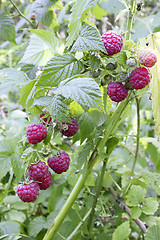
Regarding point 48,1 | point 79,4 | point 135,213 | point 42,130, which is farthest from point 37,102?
point 48,1

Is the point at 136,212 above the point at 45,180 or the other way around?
the other way around

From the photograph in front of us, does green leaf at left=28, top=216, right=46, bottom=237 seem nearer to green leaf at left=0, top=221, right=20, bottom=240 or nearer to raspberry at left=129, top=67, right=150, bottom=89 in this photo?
green leaf at left=0, top=221, right=20, bottom=240

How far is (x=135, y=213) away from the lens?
2.57ft

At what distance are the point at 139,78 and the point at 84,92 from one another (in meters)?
0.12

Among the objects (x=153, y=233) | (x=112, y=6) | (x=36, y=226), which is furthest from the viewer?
(x=112, y=6)

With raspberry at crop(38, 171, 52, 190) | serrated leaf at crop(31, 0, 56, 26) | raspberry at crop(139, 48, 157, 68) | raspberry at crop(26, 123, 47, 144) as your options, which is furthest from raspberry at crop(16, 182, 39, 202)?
serrated leaf at crop(31, 0, 56, 26)

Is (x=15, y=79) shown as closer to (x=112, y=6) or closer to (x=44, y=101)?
(x=44, y=101)

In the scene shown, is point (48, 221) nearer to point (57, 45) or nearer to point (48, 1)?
point (57, 45)

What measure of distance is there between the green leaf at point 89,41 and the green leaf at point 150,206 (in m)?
0.53

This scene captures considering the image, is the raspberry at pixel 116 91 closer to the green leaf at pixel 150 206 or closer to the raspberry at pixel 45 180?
the raspberry at pixel 45 180

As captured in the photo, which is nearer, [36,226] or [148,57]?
[148,57]

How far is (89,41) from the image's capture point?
48cm

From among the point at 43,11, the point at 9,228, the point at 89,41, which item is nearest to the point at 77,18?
the point at 89,41

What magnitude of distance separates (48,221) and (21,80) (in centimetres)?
57
